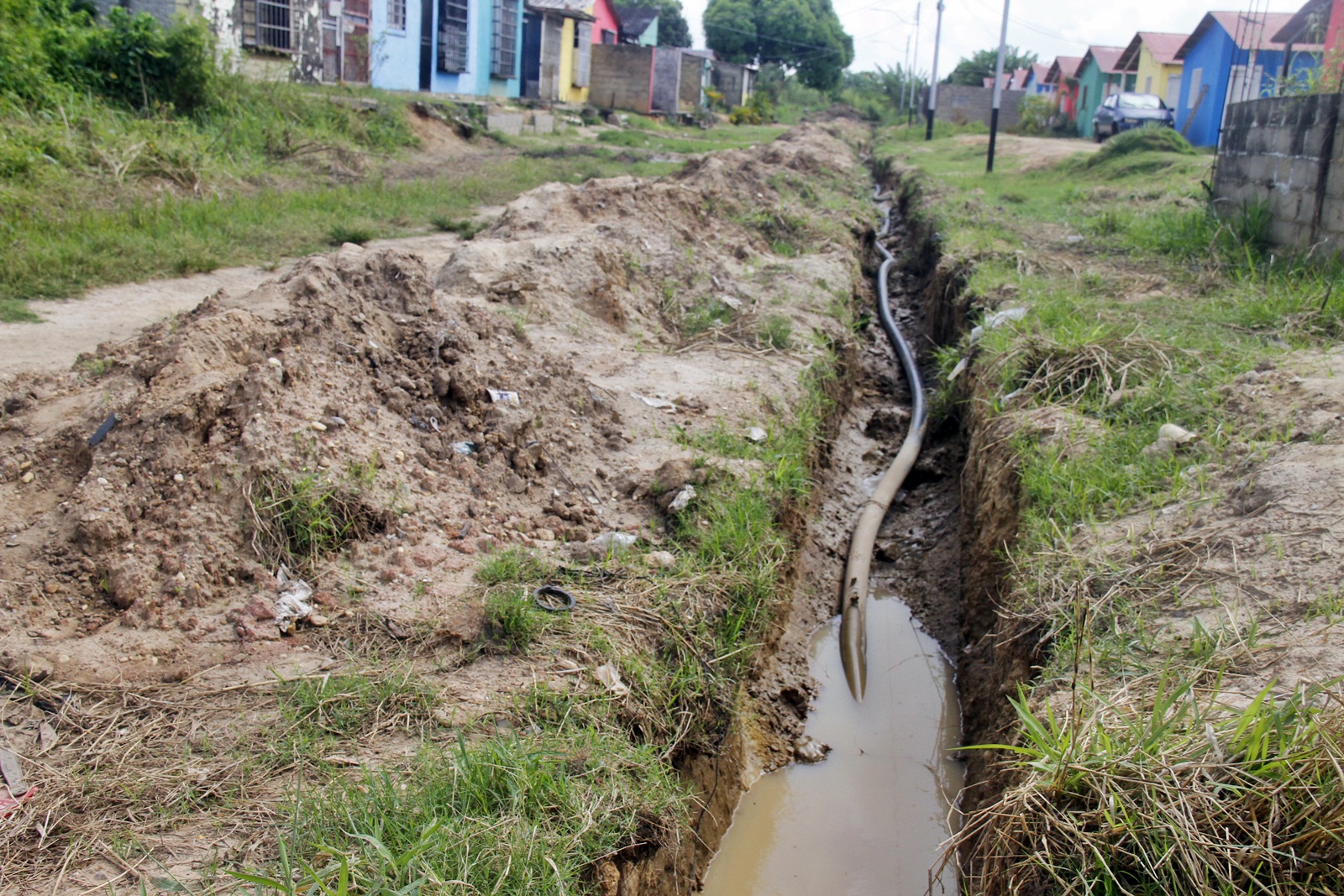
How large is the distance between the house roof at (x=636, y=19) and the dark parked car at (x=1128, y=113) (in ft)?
56.6

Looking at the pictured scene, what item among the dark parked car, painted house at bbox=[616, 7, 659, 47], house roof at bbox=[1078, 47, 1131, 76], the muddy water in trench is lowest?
the muddy water in trench

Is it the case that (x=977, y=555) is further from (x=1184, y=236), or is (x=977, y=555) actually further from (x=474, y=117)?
(x=474, y=117)

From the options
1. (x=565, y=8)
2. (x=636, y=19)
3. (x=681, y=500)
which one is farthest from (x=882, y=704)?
(x=636, y=19)

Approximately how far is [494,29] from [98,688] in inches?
843

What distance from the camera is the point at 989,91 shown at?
118 ft

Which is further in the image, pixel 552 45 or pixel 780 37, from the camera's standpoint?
pixel 780 37

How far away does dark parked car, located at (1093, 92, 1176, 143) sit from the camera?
21.2 meters

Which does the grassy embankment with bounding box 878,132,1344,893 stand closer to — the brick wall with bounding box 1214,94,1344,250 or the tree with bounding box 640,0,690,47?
the brick wall with bounding box 1214,94,1344,250

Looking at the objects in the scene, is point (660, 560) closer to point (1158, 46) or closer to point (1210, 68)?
point (1210, 68)

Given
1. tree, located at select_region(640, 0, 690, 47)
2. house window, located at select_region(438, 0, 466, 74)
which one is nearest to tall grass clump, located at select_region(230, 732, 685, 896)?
house window, located at select_region(438, 0, 466, 74)

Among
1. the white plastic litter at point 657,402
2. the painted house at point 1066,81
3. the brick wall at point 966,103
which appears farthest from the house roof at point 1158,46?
the white plastic litter at point 657,402

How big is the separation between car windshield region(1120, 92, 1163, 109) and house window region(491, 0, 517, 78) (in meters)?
14.2

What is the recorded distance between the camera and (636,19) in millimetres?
34938

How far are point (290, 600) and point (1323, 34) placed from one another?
53.7 ft
